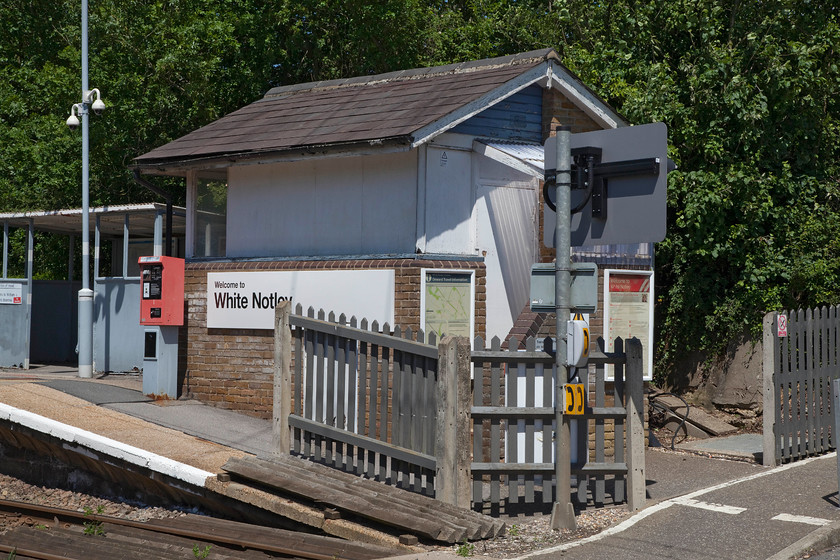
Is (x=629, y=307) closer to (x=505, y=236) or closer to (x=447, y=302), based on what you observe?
(x=505, y=236)

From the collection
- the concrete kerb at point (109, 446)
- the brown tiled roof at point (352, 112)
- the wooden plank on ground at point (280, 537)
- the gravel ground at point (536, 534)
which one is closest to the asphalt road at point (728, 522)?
the gravel ground at point (536, 534)

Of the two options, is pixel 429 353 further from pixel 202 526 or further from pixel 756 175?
pixel 756 175

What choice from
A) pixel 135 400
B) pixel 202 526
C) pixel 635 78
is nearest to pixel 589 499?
pixel 202 526

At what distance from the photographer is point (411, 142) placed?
36.2 ft

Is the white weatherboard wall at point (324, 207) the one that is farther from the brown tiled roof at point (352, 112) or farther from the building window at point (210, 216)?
the brown tiled roof at point (352, 112)

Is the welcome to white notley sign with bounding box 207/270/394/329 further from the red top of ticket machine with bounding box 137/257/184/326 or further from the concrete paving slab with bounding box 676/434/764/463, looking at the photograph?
the concrete paving slab with bounding box 676/434/764/463

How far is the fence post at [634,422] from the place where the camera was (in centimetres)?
866

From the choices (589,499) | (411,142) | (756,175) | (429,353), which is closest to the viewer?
(429,353)

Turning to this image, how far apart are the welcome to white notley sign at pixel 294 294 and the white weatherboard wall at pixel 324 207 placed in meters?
0.43

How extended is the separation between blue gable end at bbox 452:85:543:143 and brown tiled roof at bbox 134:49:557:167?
0.37 meters

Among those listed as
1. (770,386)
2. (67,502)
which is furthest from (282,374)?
(770,386)

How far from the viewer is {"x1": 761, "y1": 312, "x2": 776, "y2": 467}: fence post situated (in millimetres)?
11000

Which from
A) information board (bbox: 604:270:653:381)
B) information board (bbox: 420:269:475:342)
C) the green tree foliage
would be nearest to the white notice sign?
the green tree foliage

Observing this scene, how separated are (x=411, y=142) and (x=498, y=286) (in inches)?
95.0
